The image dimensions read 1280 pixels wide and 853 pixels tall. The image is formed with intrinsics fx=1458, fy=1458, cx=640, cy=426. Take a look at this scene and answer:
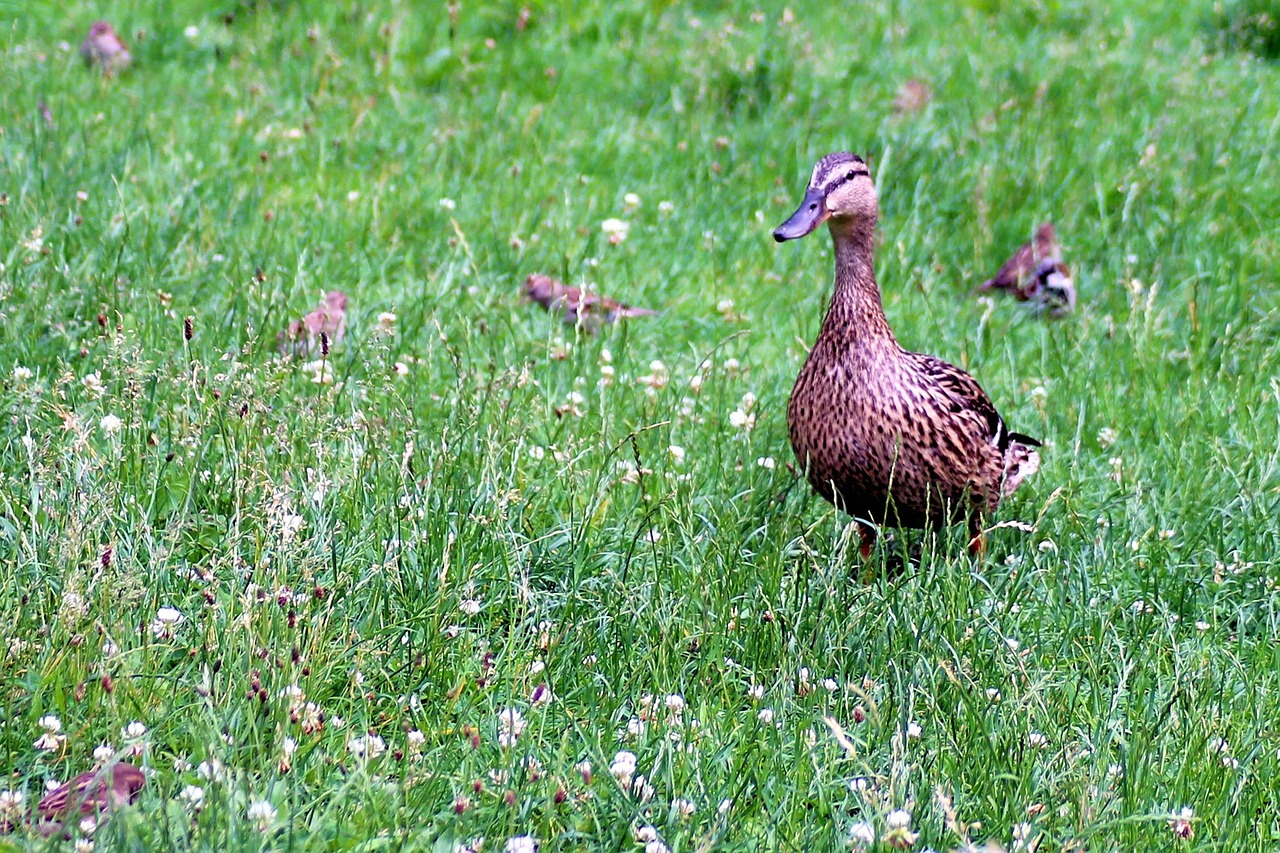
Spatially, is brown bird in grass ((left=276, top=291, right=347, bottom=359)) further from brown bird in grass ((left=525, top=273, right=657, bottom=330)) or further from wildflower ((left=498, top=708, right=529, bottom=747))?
wildflower ((left=498, top=708, right=529, bottom=747))

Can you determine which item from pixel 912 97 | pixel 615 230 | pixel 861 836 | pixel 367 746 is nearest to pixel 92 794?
pixel 367 746

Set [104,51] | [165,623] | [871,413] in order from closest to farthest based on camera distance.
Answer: [165,623] → [871,413] → [104,51]

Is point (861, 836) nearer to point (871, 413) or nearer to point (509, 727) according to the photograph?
point (509, 727)

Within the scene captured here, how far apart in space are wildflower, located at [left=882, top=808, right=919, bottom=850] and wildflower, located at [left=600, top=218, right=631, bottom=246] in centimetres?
368

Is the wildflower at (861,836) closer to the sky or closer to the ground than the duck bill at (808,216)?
closer to the ground

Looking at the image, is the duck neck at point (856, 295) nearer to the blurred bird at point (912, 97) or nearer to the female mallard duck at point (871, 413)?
the female mallard duck at point (871, 413)

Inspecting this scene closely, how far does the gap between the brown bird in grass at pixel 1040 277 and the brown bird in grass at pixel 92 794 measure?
4.44 metres

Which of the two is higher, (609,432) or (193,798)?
(193,798)

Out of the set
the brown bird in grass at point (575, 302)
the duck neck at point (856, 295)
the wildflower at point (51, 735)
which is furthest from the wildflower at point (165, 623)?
the brown bird in grass at point (575, 302)

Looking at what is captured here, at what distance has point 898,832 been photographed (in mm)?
2484

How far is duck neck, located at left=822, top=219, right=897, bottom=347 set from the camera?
4.29m

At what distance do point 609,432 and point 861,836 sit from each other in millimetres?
2004

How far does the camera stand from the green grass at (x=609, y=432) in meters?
2.83

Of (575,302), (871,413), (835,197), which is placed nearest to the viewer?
(871,413)
